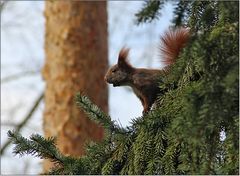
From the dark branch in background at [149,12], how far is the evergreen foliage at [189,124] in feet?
1.69

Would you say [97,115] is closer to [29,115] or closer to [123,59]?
[123,59]

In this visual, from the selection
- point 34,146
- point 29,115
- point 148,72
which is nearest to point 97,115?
point 34,146

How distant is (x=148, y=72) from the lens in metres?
1.56

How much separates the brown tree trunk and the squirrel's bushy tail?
1955 millimetres

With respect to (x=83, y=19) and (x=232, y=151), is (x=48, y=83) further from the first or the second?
(x=232, y=151)

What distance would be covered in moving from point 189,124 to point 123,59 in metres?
0.89

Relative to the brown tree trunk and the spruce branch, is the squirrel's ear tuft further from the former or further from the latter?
the brown tree trunk

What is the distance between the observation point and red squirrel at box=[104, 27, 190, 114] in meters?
1.27

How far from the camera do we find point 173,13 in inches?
66.9

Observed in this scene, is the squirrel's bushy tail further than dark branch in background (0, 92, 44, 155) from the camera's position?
No

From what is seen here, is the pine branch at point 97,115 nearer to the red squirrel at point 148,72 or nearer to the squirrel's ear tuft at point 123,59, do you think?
the red squirrel at point 148,72

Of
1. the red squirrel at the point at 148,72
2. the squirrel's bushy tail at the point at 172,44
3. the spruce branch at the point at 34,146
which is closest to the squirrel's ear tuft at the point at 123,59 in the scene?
the red squirrel at the point at 148,72

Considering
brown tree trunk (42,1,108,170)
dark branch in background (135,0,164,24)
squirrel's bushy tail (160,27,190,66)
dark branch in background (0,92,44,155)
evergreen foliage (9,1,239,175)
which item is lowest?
evergreen foliage (9,1,239,175)

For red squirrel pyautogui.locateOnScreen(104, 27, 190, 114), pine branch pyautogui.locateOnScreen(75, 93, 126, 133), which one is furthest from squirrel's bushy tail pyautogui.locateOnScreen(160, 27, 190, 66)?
pine branch pyautogui.locateOnScreen(75, 93, 126, 133)
